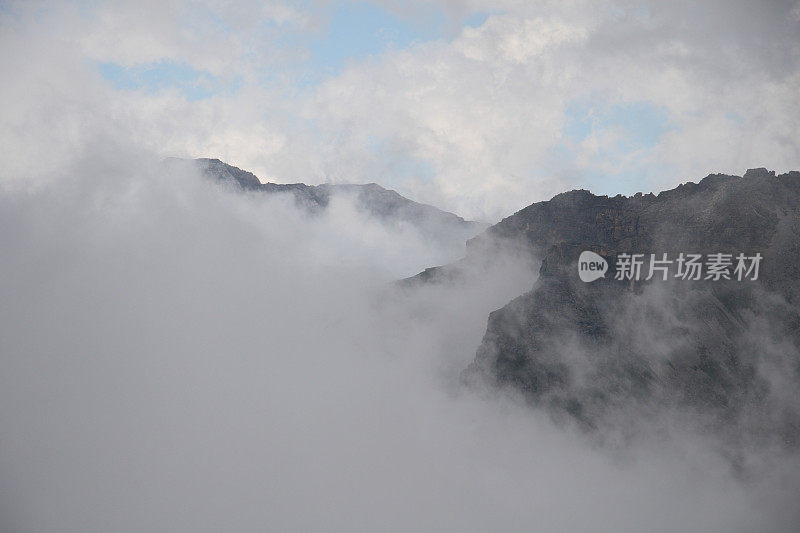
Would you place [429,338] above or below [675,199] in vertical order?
below

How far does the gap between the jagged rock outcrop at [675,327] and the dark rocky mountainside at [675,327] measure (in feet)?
0.75

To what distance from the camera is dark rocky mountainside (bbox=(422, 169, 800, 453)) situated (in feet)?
359

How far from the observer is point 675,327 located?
115m

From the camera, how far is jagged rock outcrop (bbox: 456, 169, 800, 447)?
109562 millimetres

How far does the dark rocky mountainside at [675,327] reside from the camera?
110 m

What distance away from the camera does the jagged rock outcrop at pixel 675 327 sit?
110 m

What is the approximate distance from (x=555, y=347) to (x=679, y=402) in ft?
92.2

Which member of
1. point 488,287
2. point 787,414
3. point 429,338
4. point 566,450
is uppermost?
point 488,287

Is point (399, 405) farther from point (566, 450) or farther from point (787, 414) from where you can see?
point (787, 414)

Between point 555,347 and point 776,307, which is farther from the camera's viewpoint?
point 555,347

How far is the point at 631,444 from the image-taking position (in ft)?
398

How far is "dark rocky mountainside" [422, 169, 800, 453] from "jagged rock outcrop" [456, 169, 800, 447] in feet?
0.75

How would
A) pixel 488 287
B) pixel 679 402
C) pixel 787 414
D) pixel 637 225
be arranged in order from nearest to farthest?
pixel 787 414
pixel 679 402
pixel 637 225
pixel 488 287

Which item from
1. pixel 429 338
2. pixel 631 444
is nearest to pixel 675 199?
pixel 631 444
